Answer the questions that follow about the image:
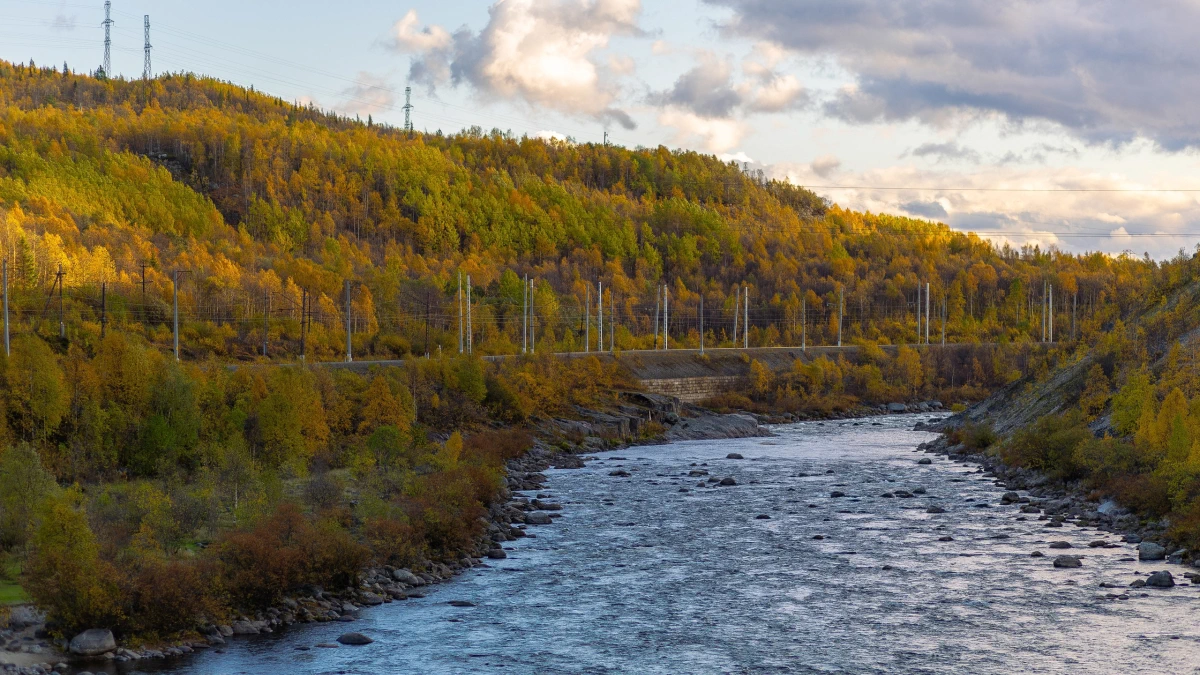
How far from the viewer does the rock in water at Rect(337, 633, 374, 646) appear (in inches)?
903

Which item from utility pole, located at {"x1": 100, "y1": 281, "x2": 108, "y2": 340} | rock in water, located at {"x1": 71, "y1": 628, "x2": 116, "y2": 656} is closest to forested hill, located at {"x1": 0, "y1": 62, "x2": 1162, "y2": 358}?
utility pole, located at {"x1": 100, "y1": 281, "x2": 108, "y2": 340}

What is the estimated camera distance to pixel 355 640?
23000mm

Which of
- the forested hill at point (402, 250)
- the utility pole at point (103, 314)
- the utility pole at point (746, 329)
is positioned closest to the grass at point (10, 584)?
the utility pole at point (103, 314)

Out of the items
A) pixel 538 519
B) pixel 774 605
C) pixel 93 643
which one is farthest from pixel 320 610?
pixel 538 519

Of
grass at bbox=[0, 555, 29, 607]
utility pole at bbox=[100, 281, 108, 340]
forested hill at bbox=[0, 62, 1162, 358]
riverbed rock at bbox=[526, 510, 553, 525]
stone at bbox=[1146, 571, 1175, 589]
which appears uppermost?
forested hill at bbox=[0, 62, 1162, 358]

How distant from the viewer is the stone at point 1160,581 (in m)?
27.3

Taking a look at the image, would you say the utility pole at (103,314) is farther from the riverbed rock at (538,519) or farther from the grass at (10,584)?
the grass at (10,584)

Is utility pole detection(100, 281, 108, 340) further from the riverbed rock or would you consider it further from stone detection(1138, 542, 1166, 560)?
stone detection(1138, 542, 1166, 560)

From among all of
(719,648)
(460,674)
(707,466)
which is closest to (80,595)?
(460,674)

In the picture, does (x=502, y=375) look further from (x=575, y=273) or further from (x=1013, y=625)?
(x=575, y=273)

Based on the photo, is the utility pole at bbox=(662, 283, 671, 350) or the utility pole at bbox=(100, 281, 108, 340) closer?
the utility pole at bbox=(100, 281, 108, 340)

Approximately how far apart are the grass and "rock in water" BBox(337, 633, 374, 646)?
6.61 meters

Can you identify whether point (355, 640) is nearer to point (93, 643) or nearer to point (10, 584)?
point (93, 643)

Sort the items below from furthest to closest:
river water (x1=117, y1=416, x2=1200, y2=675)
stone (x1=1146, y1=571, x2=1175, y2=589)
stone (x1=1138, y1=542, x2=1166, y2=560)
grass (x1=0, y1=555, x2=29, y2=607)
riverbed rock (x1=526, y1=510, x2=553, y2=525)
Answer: riverbed rock (x1=526, y1=510, x2=553, y2=525)
stone (x1=1138, y1=542, x2=1166, y2=560)
stone (x1=1146, y1=571, x2=1175, y2=589)
grass (x1=0, y1=555, x2=29, y2=607)
river water (x1=117, y1=416, x2=1200, y2=675)
